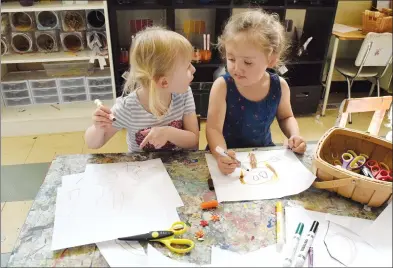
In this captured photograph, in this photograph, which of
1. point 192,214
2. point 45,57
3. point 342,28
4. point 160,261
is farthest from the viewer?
point 342,28

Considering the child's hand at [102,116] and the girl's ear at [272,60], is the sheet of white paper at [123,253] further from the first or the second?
the girl's ear at [272,60]

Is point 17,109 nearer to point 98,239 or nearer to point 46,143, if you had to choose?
point 46,143

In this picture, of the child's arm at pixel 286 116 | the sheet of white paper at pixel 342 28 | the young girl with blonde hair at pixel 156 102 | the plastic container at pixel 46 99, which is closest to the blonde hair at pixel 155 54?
the young girl with blonde hair at pixel 156 102

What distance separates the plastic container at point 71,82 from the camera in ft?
7.86

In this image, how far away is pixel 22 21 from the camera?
2.27 m

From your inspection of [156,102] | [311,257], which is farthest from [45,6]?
[311,257]

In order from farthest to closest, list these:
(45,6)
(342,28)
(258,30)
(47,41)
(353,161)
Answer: (342,28) → (47,41) → (45,6) → (258,30) → (353,161)

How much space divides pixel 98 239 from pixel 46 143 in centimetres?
178

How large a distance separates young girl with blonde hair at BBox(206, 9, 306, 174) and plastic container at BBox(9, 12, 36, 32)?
1.63 metres

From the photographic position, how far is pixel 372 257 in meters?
0.67

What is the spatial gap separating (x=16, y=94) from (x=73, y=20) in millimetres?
668

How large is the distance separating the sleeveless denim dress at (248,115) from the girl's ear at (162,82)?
0.79ft

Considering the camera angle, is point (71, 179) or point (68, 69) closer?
point (71, 179)

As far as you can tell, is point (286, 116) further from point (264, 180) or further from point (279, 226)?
point (279, 226)
